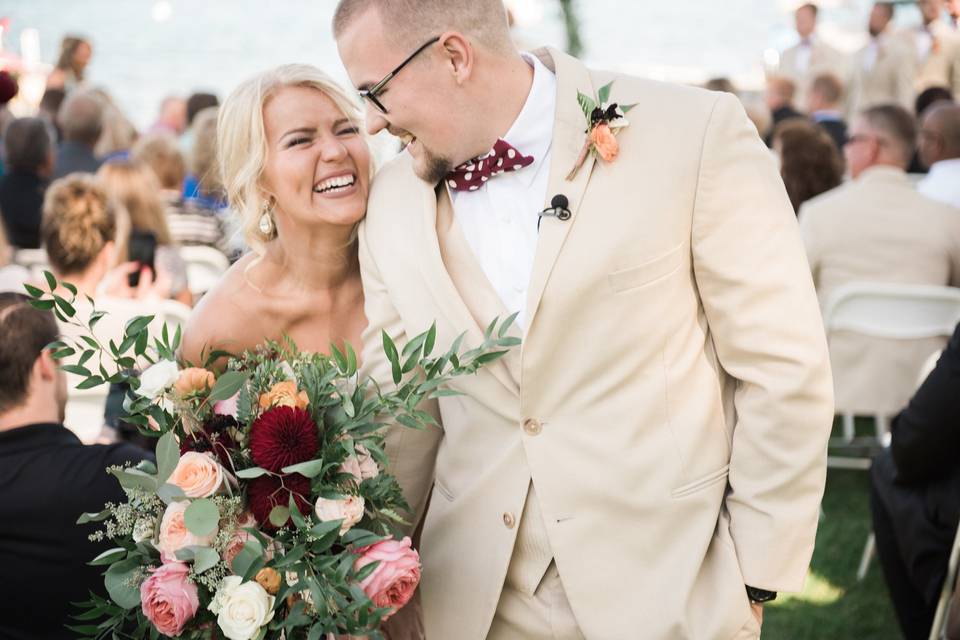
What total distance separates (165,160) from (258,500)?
5.74m

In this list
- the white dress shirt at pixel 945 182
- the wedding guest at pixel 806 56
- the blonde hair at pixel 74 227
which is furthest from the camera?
the wedding guest at pixel 806 56

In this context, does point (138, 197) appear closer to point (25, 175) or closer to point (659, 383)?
point (25, 175)

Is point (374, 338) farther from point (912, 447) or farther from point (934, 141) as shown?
point (934, 141)

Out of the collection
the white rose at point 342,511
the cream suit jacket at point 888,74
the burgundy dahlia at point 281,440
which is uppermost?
the burgundy dahlia at point 281,440

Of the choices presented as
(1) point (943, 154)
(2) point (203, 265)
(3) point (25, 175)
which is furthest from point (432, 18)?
(3) point (25, 175)

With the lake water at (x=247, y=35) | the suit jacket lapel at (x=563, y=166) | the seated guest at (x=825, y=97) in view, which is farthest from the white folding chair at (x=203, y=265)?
the lake water at (x=247, y=35)

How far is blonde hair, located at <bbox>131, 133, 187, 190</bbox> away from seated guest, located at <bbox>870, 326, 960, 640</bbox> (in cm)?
514

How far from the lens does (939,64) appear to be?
40.4ft

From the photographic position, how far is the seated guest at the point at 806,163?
21.8ft

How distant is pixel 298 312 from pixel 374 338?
2.31ft

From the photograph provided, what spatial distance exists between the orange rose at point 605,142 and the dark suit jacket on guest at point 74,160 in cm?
689

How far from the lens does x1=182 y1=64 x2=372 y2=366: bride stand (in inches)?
109

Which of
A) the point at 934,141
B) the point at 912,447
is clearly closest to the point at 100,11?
the point at 934,141

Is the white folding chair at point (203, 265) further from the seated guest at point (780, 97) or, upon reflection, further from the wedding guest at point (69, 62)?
the seated guest at point (780, 97)
